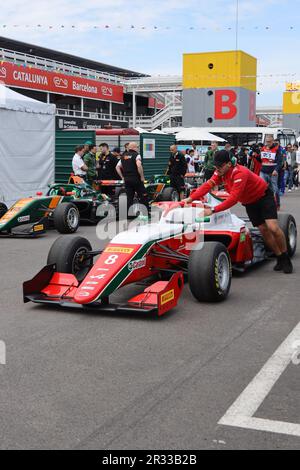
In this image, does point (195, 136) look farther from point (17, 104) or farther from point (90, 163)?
point (17, 104)

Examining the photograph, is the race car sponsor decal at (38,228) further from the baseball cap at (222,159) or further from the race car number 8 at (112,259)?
the race car number 8 at (112,259)

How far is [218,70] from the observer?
4153 centimetres

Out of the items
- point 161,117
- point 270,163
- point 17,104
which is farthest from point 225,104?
point 17,104

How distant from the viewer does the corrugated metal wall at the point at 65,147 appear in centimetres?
1584

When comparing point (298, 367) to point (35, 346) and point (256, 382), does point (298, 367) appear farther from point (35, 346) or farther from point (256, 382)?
point (35, 346)

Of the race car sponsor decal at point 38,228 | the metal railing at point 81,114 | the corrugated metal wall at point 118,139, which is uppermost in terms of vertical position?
the metal railing at point 81,114

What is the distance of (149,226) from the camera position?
20.2 feet

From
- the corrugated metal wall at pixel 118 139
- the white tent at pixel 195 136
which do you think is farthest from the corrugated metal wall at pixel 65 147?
the white tent at pixel 195 136

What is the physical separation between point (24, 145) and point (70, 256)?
8.19 m

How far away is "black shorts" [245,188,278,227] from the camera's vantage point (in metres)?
7.05

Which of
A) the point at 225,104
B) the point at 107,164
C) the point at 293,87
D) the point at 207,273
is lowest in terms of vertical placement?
the point at 207,273

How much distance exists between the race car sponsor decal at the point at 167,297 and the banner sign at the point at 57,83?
2787cm

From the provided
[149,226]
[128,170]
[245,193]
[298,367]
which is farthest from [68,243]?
[128,170]
